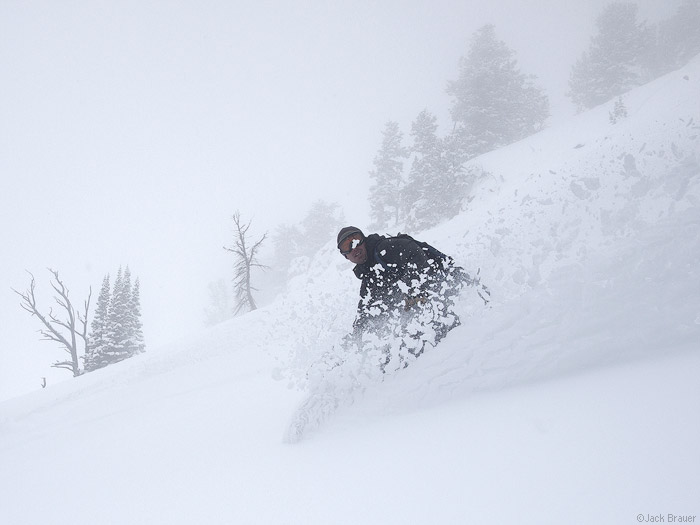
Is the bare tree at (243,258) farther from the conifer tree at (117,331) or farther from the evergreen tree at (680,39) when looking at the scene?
the evergreen tree at (680,39)

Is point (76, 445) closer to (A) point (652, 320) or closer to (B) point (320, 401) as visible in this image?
(B) point (320, 401)

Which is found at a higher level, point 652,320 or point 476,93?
point 476,93

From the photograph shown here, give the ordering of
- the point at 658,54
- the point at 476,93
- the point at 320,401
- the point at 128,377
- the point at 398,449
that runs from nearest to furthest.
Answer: the point at 398,449 → the point at 320,401 → the point at 128,377 → the point at 476,93 → the point at 658,54

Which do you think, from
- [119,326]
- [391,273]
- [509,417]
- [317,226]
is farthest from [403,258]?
[317,226]

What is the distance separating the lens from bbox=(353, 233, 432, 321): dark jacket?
12.3ft

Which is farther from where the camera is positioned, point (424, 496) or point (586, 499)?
point (424, 496)

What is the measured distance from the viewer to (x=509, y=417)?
251 cm

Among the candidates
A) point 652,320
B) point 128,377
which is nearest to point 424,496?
point 652,320

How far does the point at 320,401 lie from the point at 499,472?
1863 millimetres

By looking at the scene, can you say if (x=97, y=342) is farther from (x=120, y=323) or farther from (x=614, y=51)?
(x=614, y=51)

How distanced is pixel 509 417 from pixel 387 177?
2994cm

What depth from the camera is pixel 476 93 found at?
28516 mm

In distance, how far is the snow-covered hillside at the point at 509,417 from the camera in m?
1.79

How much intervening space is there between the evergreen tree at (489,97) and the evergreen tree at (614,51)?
5774 millimetres
